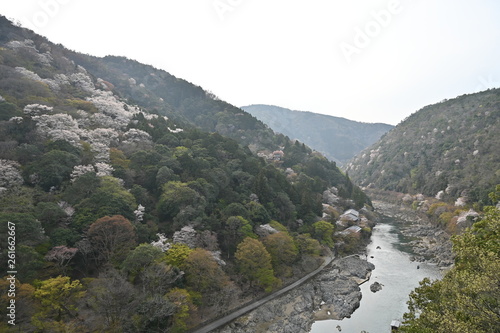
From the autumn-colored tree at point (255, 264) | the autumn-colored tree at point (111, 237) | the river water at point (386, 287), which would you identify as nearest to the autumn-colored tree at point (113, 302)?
the autumn-colored tree at point (111, 237)

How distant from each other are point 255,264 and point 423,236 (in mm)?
40271

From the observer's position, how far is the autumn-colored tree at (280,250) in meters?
31.9

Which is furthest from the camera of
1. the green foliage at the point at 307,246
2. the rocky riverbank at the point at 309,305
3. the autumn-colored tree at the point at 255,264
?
the green foliage at the point at 307,246

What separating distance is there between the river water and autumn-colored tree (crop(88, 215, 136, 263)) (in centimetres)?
1812

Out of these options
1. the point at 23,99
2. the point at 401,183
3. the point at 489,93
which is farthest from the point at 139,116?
the point at 489,93

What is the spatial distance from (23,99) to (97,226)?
30.2m

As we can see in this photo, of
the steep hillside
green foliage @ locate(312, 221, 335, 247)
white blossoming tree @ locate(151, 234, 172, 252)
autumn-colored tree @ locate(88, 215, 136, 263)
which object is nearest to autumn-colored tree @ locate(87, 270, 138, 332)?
autumn-colored tree @ locate(88, 215, 136, 263)

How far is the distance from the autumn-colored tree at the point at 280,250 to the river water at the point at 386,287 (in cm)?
762

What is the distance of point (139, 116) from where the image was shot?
5512cm

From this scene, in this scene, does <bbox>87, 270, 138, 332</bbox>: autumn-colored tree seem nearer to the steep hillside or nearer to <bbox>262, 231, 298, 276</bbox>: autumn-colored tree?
<bbox>262, 231, 298, 276</bbox>: autumn-colored tree

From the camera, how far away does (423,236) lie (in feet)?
170

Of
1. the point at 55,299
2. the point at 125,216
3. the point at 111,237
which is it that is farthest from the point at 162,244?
the point at 55,299

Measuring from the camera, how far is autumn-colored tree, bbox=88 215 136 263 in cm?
2306

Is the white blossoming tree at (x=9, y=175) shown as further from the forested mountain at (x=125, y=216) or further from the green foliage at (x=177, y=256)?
the green foliage at (x=177, y=256)
